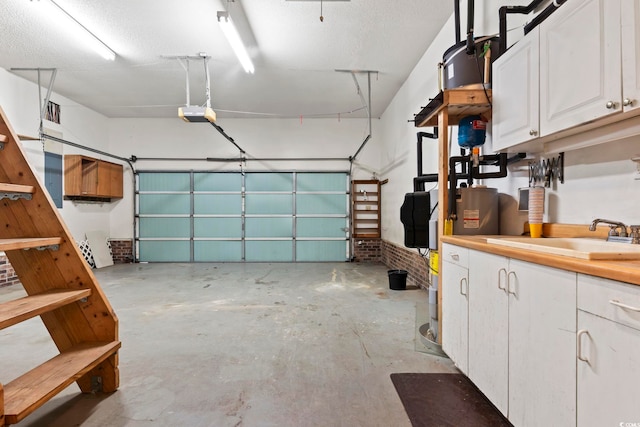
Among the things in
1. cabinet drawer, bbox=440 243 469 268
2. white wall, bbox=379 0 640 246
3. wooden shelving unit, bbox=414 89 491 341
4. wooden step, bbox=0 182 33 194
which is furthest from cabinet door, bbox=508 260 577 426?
wooden step, bbox=0 182 33 194

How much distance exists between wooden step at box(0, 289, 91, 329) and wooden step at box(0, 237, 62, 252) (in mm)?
274

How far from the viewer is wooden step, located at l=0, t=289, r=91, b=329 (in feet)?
4.14

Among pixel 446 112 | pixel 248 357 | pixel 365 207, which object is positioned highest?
pixel 446 112

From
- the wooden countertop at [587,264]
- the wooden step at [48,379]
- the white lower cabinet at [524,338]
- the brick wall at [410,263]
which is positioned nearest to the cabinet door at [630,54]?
the wooden countertop at [587,264]

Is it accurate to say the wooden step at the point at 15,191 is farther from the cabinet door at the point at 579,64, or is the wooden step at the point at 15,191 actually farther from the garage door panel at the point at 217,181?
the garage door panel at the point at 217,181

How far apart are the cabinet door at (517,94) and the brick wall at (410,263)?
8.48 feet

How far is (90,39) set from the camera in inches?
148

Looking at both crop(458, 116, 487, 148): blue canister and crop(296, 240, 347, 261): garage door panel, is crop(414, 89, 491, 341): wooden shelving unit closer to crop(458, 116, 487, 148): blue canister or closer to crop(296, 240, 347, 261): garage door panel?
crop(458, 116, 487, 148): blue canister

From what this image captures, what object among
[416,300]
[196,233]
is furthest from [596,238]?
[196,233]

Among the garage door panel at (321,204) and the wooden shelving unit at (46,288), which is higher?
the garage door panel at (321,204)

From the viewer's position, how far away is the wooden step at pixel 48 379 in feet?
4.22

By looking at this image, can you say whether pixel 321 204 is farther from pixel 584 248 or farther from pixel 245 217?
pixel 584 248

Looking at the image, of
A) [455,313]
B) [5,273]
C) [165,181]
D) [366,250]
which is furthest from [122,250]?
[455,313]

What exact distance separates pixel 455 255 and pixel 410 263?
121 inches
